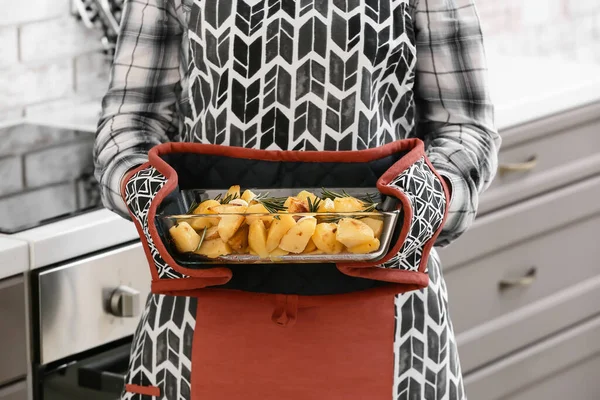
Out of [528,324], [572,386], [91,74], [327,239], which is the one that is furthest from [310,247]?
[572,386]

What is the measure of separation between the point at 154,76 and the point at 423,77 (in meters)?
0.32

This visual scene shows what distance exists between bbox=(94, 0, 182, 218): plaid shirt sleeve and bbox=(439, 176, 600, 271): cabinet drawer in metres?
0.96

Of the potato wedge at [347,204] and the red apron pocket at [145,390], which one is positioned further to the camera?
the red apron pocket at [145,390]

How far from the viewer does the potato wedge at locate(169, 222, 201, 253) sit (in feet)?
3.12

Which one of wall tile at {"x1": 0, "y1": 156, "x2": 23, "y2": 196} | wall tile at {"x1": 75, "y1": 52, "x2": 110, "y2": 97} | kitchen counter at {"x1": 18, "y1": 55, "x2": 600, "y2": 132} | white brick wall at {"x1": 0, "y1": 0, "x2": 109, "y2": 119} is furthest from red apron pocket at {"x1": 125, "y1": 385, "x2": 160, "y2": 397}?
wall tile at {"x1": 75, "y1": 52, "x2": 110, "y2": 97}

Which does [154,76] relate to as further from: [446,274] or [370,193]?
[446,274]

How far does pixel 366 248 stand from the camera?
37.2 inches

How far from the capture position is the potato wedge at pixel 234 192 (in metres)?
1.04

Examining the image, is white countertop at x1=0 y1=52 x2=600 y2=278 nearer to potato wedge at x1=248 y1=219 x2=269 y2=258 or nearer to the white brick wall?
the white brick wall

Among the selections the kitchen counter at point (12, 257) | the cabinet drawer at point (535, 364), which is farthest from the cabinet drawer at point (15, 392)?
the cabinet drawer at point (535, 364)

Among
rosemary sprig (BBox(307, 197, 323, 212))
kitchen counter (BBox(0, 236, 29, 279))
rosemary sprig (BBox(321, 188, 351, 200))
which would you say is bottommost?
kitchen counter (BBox(0, 236, 29, 279))

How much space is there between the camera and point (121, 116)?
4.05 feet

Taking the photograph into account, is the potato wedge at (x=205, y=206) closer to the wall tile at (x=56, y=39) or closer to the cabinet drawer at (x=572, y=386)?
the wall tile at (x=56, y=39)

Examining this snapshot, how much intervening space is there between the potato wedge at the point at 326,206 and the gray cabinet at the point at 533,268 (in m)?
1.14
